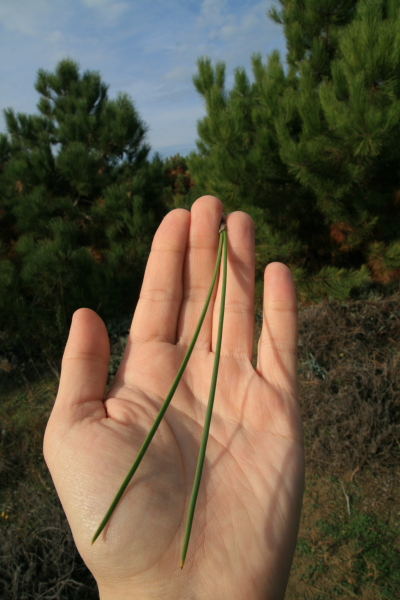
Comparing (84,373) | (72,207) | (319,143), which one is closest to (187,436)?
(84,373)

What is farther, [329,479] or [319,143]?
[319,143]

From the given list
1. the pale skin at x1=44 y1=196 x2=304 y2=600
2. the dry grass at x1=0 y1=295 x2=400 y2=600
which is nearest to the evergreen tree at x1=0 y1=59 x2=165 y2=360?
the dry grass at x1=0 y1=295 x2=400 y2=600

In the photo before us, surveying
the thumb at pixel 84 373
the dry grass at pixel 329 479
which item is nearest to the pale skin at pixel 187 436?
the thumb at pixel 84 373

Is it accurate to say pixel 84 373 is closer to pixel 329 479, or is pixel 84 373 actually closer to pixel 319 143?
pixel 329 479

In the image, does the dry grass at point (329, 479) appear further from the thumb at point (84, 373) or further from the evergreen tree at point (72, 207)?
the thumb at point (84, 373)

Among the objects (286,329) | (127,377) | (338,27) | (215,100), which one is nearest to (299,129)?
(215,100)

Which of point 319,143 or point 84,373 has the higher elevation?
point 319,143
